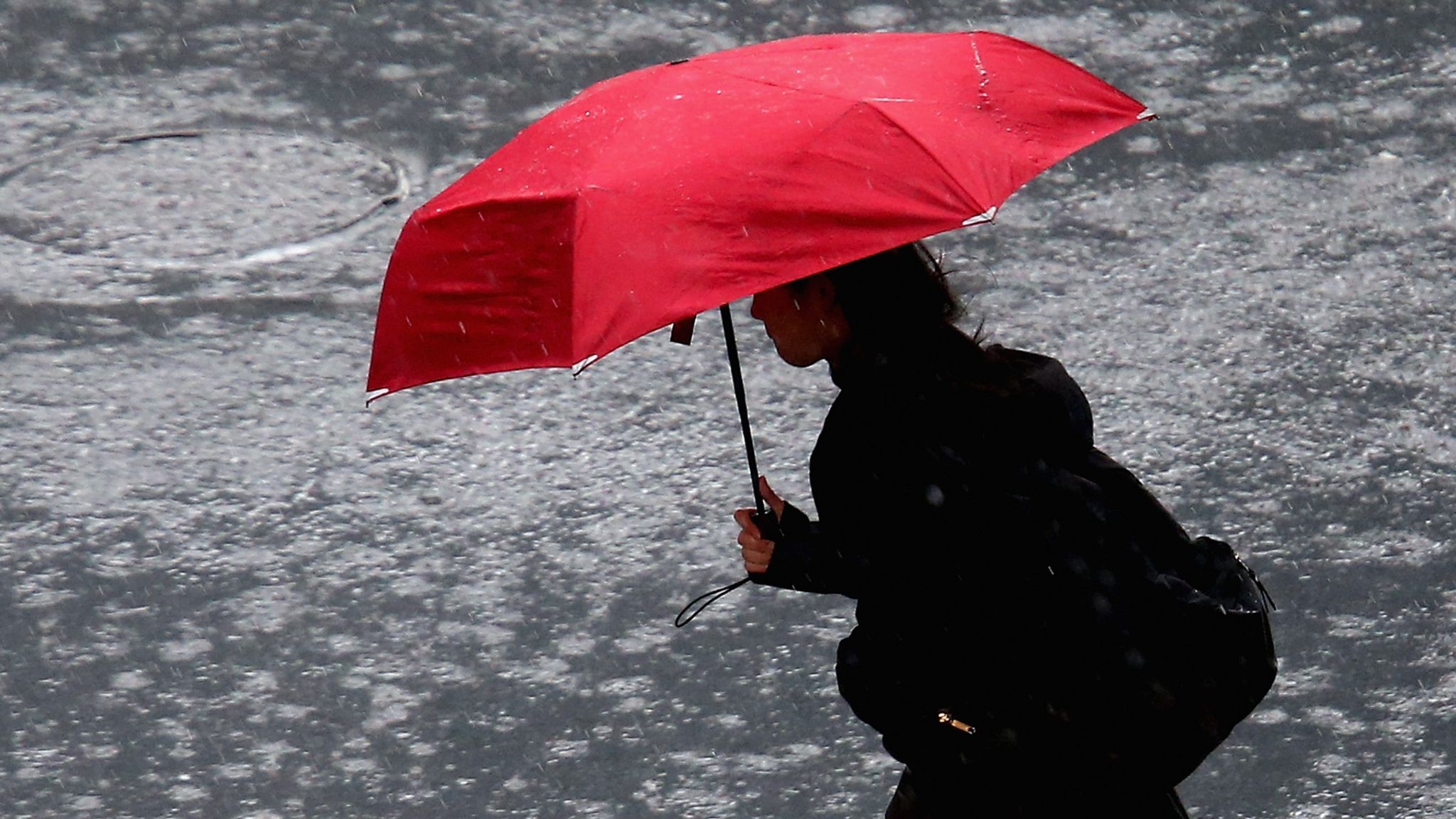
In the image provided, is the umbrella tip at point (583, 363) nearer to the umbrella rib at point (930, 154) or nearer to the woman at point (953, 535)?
the woman at point (953, 535)

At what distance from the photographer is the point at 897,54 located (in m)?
3.35

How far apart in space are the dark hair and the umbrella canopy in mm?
130

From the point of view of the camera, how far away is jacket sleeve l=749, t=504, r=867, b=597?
9.77 ft

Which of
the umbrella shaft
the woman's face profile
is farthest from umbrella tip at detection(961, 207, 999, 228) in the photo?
the umbrella shaft

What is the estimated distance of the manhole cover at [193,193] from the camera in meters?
7.04

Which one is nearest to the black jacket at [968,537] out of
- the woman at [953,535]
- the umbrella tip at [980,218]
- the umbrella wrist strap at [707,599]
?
the woman at [953,535]

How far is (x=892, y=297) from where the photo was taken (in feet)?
9.81

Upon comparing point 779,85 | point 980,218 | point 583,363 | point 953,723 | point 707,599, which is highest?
point 779,85

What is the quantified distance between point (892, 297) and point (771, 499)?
1.28 feet

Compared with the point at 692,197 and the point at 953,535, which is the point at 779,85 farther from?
the point at 953,535

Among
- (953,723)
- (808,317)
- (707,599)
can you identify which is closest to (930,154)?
(808,317)

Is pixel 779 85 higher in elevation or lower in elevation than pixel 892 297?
higher

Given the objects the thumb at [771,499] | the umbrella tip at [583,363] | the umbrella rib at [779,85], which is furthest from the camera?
the thumb at [771,499]

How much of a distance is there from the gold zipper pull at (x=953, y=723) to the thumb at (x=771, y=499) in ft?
1.40
